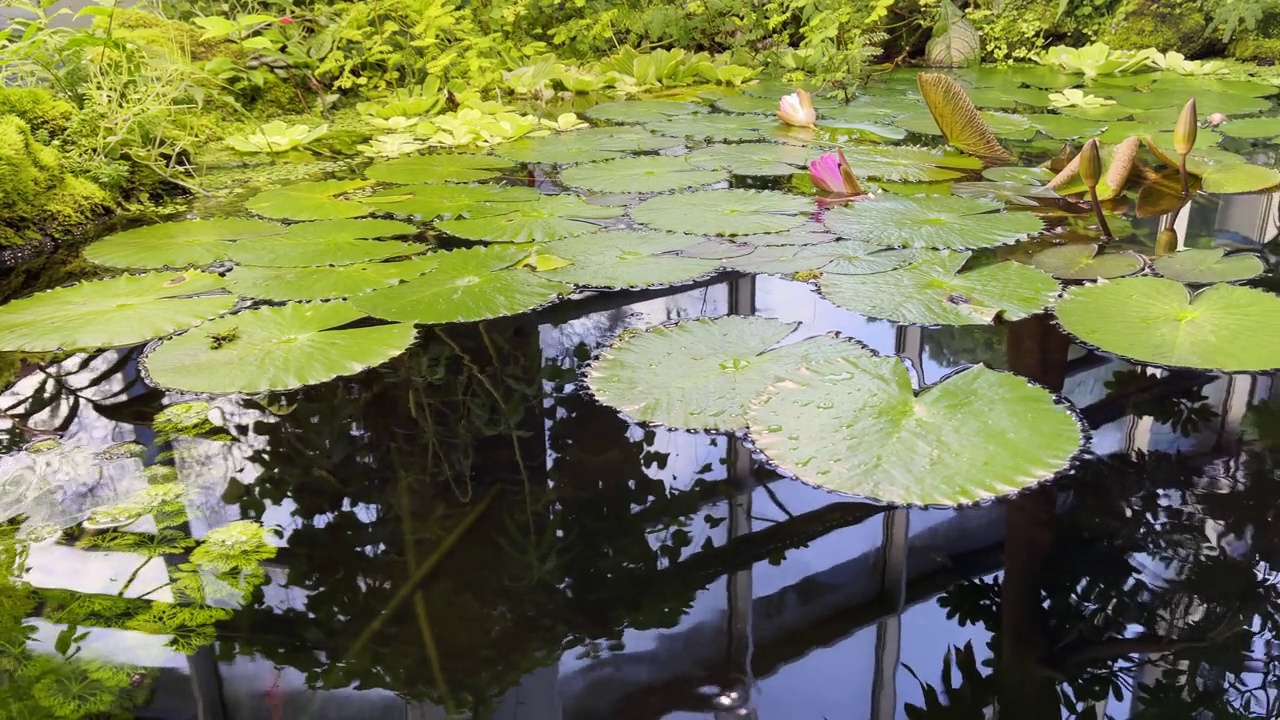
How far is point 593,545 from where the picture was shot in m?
0.92

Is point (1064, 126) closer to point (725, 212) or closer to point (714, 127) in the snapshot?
point (714, 127)

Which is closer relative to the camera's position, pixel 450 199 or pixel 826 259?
pixel 826 259

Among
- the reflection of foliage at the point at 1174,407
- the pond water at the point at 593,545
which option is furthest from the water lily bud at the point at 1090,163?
the reflection of foliage at the point at 1174,407

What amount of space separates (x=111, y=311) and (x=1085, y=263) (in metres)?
1.87

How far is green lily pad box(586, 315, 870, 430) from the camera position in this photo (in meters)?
1.12

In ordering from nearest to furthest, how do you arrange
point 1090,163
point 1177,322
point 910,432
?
point 910,432, point 1177,322, point 1090,163

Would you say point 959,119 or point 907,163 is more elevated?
point 959,119

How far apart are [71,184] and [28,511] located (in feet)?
5.23

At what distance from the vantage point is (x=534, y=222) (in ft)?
6.41

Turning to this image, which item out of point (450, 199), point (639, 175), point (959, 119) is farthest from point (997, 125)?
point (450, 199)

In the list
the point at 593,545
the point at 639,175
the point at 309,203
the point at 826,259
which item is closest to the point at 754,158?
the point at 639,175

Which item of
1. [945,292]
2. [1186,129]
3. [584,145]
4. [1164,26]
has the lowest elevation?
[945,292]


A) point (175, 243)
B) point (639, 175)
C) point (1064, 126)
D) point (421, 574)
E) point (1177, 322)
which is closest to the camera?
point (421, 574)

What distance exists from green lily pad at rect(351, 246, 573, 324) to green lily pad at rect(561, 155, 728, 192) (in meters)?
0.60
